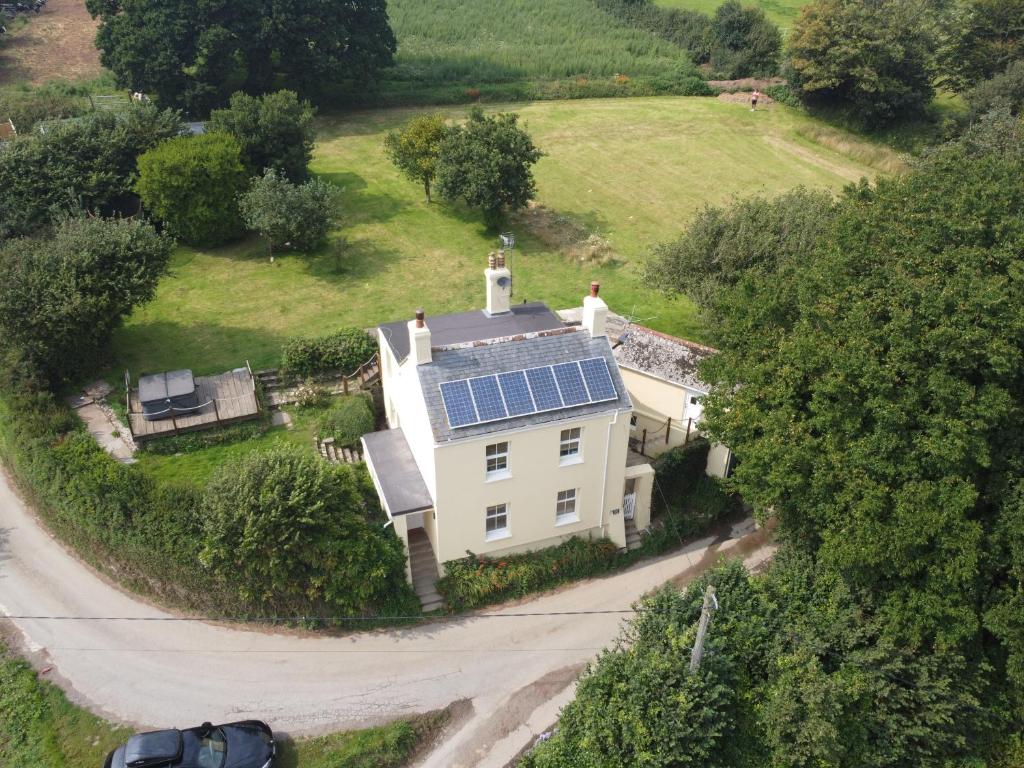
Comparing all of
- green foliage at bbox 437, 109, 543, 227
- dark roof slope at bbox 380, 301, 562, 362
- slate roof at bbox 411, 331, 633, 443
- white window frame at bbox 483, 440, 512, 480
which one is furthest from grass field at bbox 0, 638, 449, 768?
green foliage at bbox 437, 109, 543, 227

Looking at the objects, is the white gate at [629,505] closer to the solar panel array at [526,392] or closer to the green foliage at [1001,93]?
the solar panel array at [526,392]

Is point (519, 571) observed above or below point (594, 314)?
below

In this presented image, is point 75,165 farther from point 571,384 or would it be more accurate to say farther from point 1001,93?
point 1001,93

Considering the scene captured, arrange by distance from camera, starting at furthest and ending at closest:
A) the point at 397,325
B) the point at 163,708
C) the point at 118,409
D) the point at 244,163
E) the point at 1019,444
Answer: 1. the point at 244,163
2. the point at 118,409
3. the point at 397,325
4. the point at 163,708
5. the point at 1019,444

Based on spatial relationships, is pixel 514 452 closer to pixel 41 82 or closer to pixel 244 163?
pixel 244 163

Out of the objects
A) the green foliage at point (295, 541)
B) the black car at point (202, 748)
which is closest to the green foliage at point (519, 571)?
the green foliage at point (295, 541)

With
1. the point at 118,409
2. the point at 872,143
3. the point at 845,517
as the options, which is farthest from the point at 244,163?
the point at 872,143

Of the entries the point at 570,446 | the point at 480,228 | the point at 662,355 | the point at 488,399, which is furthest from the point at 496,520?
the point at 480,228
